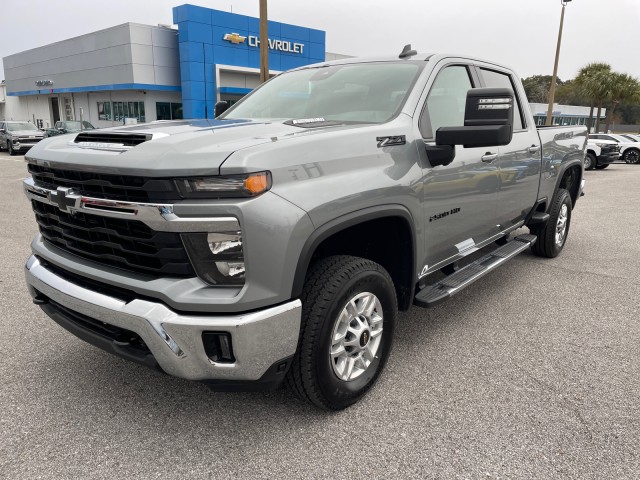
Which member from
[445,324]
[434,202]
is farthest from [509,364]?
[434,202]

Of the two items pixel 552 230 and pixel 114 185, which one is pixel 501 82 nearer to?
pixel 552 230

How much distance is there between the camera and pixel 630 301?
14.6ft

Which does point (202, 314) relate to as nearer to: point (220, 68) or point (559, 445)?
point (559, 445)

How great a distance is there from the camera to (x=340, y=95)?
11.1ft

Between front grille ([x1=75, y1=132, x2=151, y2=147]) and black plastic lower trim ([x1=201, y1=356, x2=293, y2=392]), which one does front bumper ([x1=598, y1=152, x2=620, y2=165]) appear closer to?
black plastic lower trim ([x1=201, y1=356, x2=293, y2=392])

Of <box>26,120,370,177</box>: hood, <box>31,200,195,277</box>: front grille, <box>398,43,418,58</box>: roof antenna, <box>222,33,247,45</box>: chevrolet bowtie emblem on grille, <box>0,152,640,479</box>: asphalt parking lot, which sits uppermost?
<box>222,33,247,45</box>: chevrolet bowtie emblem on grille

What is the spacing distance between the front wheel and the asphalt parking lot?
2335 centimetres

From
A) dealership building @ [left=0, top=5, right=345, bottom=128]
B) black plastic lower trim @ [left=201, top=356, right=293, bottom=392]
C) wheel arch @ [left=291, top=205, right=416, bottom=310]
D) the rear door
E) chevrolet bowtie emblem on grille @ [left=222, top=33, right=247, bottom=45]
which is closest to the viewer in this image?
black plastic lower trim @ [left=201, top=356, right=293, bottom=392]

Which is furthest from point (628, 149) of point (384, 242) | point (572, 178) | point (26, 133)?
point (26, 133)

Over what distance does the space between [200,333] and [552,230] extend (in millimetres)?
4691

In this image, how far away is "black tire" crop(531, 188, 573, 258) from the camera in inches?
217

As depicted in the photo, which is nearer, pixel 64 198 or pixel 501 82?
pixel 64 198

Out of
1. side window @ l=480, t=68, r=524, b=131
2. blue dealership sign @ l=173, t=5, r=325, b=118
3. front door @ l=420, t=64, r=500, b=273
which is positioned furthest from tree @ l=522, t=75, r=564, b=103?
front door @ l=420, t=64, r=500, b=273

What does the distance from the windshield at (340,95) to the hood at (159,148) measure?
1.79 ft
